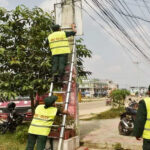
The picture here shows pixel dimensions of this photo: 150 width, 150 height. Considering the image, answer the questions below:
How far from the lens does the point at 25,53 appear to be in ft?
27.6

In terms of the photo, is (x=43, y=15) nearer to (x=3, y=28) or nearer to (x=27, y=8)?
(x=27, y=8)

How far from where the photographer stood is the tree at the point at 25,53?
8164 mm

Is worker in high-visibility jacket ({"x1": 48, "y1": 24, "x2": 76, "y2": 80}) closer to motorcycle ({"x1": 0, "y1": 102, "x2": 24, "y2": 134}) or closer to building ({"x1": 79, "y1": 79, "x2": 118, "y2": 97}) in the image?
motorcycle ({"x1": 0, "y1": 102, "x2": 24, "y2": 134})

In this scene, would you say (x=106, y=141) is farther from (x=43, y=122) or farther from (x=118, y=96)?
(x=118, y=96)

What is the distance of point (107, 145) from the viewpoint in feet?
24.1

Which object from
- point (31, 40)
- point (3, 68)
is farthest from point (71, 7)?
point (3, 68)

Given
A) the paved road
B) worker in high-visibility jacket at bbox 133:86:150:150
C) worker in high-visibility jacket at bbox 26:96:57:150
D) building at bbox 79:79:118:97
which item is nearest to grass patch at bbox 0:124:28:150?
worker in high-visibility jacket at bbox 26:96:57:150

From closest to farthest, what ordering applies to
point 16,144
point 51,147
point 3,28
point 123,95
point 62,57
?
1. point 51,147
2. point 62,57
3. point 16,144
4. point 3,28
5. point 123,95

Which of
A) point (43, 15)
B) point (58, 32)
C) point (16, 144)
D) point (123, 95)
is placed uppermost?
point (43, 15)

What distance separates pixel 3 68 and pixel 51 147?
3.56 metres

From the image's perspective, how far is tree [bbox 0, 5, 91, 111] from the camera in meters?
8.16

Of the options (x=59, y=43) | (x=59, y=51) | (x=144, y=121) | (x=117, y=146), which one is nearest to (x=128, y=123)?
(x=117, y=146)

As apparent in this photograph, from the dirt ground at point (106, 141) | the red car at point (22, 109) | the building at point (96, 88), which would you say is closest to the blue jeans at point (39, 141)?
the dirt ground at point (106, 141)

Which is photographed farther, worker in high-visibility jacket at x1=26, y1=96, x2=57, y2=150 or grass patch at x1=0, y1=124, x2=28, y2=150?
grass patch at x1=0, y1=124, x2=28, y2=150
